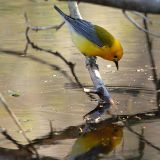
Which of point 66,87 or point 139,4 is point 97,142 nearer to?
point 66,87

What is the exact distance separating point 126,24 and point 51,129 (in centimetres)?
330

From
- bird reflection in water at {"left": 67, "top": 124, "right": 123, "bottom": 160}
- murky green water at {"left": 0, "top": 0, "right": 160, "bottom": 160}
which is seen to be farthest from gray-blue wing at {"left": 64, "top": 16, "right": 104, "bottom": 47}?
bird reflection in water at {"left": 67, "top": 124, "right": 123, "bottom": 160}

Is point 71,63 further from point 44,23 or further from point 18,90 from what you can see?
point 44,23

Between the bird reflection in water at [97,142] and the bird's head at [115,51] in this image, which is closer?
the bird reflection in water at [97,142]

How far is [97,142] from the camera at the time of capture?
321cm

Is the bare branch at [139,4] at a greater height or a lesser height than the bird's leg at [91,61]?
greater

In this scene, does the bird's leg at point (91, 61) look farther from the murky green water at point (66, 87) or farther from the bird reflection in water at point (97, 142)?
the bird reflection in water at point (97, 142)

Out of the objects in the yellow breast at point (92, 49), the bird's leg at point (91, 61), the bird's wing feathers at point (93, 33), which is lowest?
the bird's leg at point (91, 61)

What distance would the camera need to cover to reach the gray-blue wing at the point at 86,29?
4328 mm

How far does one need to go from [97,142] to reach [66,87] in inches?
43.6

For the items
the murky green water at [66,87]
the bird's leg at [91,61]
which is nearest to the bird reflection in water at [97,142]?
the murky green water at [66,87]

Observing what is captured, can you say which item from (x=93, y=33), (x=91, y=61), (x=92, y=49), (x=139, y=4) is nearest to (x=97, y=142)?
(x=91, y=61)

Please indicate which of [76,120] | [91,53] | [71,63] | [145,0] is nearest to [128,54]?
[71,63]

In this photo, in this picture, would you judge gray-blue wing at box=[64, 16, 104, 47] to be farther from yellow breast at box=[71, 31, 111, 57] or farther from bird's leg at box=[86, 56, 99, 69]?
bird's leg at box=[86, 56, 99, 69]
